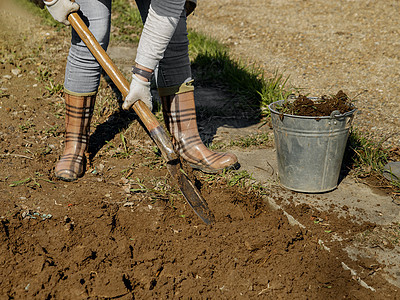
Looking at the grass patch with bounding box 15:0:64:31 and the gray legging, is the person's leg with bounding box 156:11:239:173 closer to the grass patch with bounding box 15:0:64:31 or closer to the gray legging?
the gray legging

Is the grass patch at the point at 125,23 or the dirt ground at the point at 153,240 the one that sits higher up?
the dirt ground at the point at 153,240

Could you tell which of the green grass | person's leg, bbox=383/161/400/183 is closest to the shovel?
the green grass

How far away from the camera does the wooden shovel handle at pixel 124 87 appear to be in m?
2.43

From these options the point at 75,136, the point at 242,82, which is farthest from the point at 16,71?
the point at 242,82

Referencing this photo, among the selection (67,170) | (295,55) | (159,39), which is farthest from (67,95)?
(295,55)

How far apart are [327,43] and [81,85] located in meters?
4.02

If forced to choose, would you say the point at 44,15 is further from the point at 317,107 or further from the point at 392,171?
the point at 392,171

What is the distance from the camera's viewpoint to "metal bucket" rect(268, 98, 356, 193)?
242cm

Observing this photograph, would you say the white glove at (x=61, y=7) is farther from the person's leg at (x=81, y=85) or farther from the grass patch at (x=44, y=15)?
the grass patch at (x=44, y=15)

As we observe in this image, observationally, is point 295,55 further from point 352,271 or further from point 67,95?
point 352,271

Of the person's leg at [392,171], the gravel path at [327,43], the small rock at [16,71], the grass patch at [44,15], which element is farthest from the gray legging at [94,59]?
the grass patch at [44,15]

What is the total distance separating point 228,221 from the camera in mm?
2465

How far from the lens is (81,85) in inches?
108

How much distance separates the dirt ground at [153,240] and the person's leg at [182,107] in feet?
0.41
